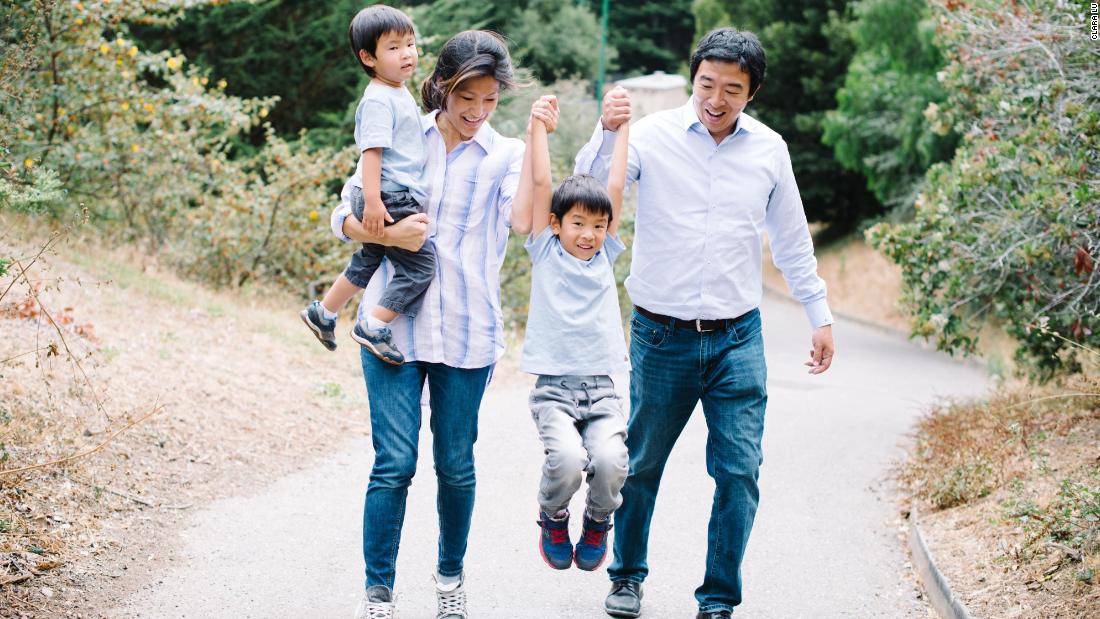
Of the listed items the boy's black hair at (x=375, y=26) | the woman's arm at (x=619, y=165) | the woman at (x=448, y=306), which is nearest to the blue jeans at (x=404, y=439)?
the woman at (x=448, y=306)

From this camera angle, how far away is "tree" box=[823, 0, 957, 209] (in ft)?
78.9

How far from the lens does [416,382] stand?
4.18 meters

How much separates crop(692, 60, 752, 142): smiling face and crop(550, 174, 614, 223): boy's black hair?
492mm

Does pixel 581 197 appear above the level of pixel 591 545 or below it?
above

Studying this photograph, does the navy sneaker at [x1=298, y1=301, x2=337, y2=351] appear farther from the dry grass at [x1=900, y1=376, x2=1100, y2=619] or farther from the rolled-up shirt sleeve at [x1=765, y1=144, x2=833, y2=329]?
the dry grass at [x1=900, y1=376, x2=1100, y2=619]

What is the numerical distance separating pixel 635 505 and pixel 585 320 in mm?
888

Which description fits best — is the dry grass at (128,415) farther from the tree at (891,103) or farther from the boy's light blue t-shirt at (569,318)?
the tree at (891,103)

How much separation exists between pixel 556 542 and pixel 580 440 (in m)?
0.42

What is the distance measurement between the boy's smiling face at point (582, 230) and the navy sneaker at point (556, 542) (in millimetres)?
933

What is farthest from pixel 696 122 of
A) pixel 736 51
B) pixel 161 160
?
pixel 161 160

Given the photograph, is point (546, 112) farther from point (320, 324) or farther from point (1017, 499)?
point (1017, 499)

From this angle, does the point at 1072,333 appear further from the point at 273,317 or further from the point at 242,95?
the point at 242,95

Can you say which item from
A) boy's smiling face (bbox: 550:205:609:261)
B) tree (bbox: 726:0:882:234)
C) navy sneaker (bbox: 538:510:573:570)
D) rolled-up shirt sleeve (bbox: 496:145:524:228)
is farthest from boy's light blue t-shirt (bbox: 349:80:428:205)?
tree (bbox: 726:0:882:234)

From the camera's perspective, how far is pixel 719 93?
4309 millimetres
